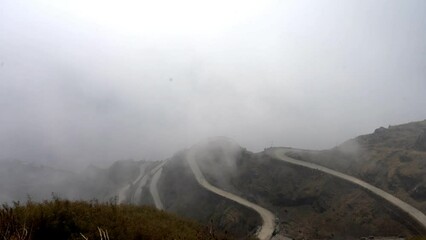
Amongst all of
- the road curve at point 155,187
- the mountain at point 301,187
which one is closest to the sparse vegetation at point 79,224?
the mountain at point 301,187

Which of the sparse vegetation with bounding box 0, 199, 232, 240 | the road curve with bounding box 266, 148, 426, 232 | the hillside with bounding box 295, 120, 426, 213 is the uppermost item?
the sparse vegetation with bounding box 0, 199, 232, 240

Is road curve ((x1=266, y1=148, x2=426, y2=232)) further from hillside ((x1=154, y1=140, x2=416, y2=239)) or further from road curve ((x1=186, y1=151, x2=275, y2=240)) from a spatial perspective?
road curve ((x1=186, y1=151, x2=275, y2=240))

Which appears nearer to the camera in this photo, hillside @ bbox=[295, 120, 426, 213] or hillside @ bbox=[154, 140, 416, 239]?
hillside @ bbox=[154, 140, 416, 239]

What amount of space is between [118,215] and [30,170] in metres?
154

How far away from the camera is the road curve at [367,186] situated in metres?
50.6

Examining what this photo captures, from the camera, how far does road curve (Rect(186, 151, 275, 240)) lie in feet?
175

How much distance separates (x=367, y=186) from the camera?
62.6 meters

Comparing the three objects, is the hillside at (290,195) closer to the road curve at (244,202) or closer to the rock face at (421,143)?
the road curve at (244,202)

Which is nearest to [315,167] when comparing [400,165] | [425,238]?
[400,165]

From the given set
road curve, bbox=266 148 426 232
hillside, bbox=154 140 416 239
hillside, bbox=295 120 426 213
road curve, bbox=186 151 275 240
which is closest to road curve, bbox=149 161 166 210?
hillside, bbox=154 140 416 239

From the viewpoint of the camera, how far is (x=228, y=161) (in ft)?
312

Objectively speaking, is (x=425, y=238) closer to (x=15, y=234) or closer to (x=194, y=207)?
(x=15, y=234)

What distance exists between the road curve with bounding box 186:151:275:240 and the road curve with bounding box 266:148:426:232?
48.1 feet

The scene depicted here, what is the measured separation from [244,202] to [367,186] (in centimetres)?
2152
